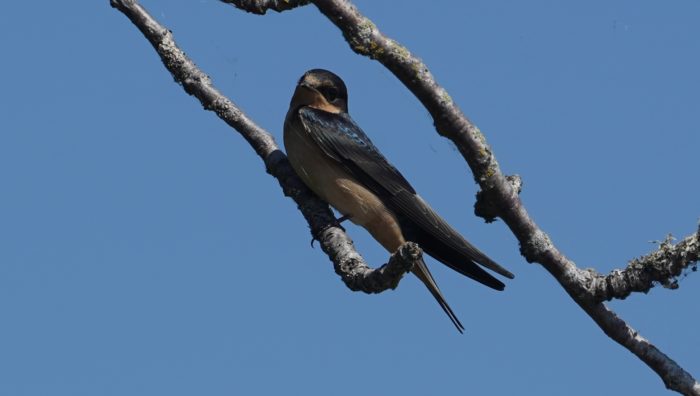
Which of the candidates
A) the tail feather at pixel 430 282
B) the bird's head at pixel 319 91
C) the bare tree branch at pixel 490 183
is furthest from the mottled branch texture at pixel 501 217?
the bird's head at pixel 319 91

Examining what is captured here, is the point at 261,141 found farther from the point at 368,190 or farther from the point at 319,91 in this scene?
the point at 319,91

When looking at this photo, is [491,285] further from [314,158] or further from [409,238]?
[314,158]

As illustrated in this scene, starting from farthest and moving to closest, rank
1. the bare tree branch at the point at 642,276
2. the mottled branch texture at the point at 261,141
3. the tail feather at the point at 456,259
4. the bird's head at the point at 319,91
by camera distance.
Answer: the bird's head at the point at 319,91 < the tail feather at the point at 456,259 < the mottled branch texture at the point at 261,141 < the bare tree branch at the point at 642,276

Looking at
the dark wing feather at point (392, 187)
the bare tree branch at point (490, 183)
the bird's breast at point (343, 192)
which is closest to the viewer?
the bare tree branch at point (490, 183)

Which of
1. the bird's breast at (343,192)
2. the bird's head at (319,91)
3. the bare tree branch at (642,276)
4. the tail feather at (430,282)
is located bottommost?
the bare tree branch at (642,276)

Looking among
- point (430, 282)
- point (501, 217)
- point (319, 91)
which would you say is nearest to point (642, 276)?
point (501, 217)

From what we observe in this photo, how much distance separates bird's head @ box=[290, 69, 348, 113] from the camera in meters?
6.89

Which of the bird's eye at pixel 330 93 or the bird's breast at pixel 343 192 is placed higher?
the bird's eye at pixel 330 93

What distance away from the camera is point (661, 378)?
373 centimetres

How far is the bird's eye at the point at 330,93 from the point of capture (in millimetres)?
6970

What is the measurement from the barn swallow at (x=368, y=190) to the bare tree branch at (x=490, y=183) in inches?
51.6

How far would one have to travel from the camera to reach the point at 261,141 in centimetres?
566

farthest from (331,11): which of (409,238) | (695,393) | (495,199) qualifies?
(409,238)

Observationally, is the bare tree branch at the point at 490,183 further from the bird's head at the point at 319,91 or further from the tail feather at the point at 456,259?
the bird's head at the point at 319,91
